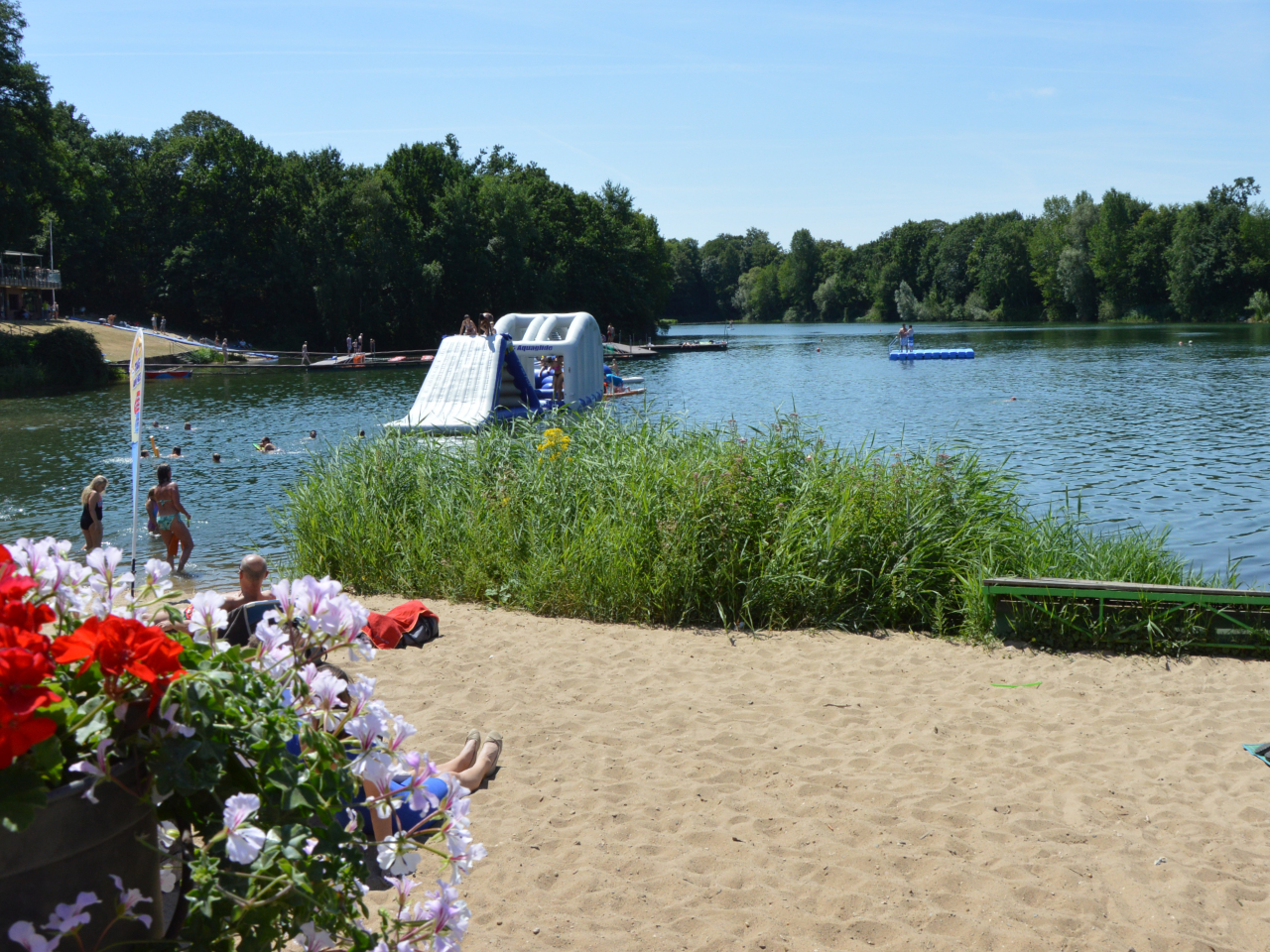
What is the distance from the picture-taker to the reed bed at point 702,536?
8.43m

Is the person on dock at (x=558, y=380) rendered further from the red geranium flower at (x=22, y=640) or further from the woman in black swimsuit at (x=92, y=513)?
the red geranium flower at (x=22, y=640)

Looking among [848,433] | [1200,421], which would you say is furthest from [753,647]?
[1200,421]

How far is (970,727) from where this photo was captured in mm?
5887

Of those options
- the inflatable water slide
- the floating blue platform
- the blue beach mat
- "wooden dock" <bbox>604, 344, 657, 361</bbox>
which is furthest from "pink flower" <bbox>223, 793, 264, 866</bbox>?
"wooden dock" <bbox>604, 344, 657, 361</bbox>

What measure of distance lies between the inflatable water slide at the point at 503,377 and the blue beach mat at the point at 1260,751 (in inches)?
410

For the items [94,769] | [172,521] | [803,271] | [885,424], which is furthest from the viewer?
[803,271]

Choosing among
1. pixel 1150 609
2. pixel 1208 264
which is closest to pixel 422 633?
pixel 1150 609

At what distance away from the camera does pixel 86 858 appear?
5.61ft

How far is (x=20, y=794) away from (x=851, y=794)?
416 centimetres

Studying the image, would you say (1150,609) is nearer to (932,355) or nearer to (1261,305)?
(932,355)

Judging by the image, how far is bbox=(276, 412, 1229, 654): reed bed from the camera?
8.43 meters

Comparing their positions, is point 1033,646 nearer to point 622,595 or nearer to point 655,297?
point 622,595

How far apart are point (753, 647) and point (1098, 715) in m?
2.51

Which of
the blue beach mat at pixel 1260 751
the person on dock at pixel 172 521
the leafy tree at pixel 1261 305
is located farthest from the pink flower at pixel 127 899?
the leafy tree at pixel 1261 305
